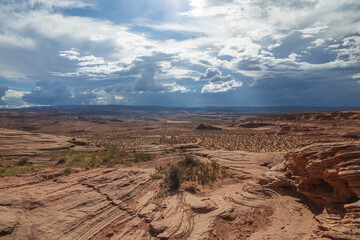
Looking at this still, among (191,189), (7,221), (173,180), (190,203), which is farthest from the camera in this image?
(173,180)

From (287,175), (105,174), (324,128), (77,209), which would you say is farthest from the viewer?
(324,128)

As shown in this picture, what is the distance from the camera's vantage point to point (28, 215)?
9.44 metres

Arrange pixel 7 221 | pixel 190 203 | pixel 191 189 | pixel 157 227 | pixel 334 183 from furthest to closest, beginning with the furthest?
pixel 191 189, pixel 190 203, pixel 157 227, pixel 334 183, pixel 7 221

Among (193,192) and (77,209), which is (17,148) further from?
(193,192)

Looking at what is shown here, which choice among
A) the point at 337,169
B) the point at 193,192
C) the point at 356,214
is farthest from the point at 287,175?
the point at 193,192

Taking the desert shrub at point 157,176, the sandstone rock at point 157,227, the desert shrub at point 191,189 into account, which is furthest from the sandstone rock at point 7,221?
the desert shrub at point 191,189

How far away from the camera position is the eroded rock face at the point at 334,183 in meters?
7.46

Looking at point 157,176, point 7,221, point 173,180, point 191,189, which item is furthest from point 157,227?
point 157,176

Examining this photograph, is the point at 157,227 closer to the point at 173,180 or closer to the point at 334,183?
the point at 173,180

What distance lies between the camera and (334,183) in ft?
30.5

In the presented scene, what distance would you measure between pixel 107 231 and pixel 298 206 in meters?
10.6

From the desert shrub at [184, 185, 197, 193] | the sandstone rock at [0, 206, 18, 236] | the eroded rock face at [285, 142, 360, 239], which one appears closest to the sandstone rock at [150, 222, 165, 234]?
the desert shrub at [184, 185, 197, 193]

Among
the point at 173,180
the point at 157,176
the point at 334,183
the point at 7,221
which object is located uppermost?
the point at 334,183

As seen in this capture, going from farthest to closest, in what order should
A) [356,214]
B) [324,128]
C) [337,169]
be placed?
[324,128] → [337,169] → [356,214]
